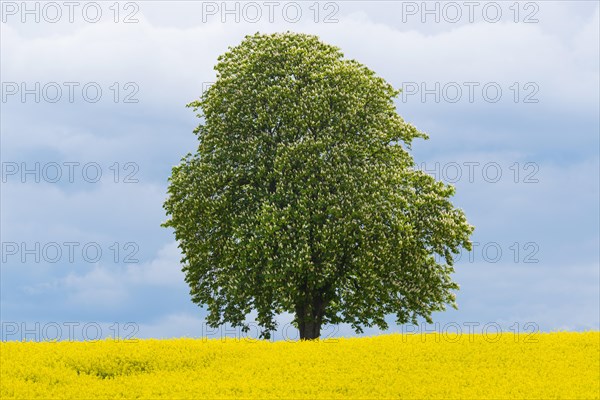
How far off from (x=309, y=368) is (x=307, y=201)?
384 inches

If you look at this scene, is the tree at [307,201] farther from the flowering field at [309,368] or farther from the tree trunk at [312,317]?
the flowering field at [309,368]

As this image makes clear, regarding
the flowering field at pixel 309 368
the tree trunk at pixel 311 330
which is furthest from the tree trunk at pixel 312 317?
the flowering field at pixel 309 368

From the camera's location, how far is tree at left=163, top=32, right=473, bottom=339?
3083 cm

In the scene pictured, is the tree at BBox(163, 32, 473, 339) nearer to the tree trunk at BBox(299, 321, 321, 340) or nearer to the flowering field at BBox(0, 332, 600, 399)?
the tree trunk at BBox(299, 321, 321, 340)

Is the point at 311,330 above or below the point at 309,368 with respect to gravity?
above

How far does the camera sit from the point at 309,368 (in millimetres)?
22547

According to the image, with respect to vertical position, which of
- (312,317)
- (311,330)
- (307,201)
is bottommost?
(311,330)

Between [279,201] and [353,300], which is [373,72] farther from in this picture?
[353,300]

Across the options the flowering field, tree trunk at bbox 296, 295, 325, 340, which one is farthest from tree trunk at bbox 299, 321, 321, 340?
the flowering field

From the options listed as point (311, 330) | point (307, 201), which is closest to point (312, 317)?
point (311, 330)

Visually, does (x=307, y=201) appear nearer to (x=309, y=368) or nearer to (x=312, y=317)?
(x=312, y=317)

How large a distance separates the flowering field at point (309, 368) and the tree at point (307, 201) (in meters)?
4.97

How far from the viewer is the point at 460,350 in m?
24.8

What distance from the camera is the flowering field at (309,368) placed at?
20.5 m
